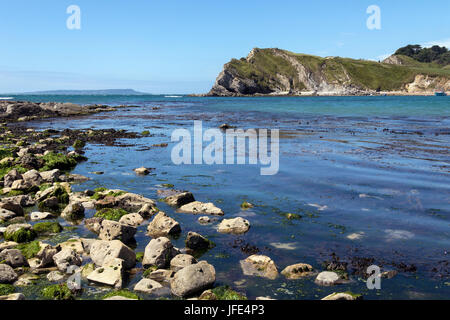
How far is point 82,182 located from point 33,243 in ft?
28.6

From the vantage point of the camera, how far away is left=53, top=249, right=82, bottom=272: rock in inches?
408

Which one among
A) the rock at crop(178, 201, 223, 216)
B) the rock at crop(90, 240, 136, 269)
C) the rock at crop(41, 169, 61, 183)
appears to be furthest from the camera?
the rock at crop(41, 169, 61, 183)

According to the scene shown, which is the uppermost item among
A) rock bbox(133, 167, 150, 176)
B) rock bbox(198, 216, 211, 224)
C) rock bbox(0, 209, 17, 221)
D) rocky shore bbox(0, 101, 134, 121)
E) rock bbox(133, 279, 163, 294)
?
rocky shore bbox(0, 101, 134, 121)

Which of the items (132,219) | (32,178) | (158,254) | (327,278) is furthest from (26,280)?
(32,178)

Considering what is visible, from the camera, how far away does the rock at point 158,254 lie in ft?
34.2

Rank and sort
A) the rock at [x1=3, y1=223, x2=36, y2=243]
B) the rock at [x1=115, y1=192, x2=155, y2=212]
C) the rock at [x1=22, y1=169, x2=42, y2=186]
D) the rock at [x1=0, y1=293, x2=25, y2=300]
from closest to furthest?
1. the rock at [x1=0, y1=293, x2=25, y2=300]
2. the rock at [x1=3, y1=223, x2=36, y2=243]
3. the rock at [x1=115, y1=192, x2=155, y2=212]
4. the rock at [x1=22, y1=169, x2=42, y2=186]

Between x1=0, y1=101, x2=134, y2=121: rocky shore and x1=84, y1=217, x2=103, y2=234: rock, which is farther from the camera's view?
x1=0, y1=101, x2=134, y2=121: rocky shore

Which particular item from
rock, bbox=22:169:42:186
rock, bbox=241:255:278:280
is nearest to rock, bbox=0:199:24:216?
rock, bbox=22:169:42:186

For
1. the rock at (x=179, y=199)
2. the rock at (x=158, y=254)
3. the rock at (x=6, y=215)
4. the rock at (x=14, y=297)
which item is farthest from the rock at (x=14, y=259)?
the rock at (x=179, y=199)

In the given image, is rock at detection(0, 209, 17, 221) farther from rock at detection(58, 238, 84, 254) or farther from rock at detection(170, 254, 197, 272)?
rock at detection(170, 254, 197, 272)

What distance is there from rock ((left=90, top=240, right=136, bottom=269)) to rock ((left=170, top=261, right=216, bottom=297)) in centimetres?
176

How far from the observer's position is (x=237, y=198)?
1711 centimetres

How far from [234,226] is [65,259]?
5653 millimetres

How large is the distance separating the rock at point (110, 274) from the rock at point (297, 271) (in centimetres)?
439
